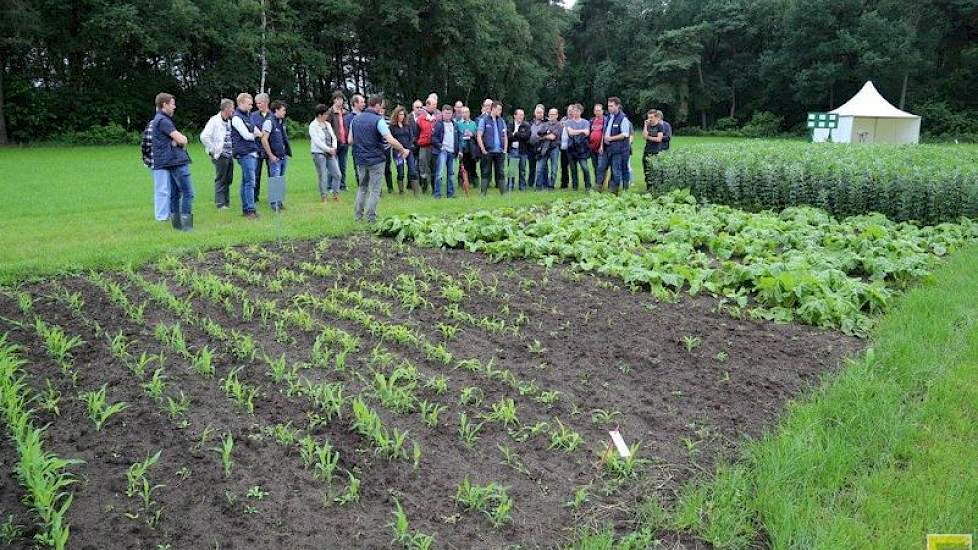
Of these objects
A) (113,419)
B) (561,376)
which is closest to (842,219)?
(561,376)

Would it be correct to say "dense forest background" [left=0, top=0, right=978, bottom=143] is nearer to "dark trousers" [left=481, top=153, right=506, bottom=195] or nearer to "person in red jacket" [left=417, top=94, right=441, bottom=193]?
"person in red jacket" [left=417, top=94, right=441, bottom=193]

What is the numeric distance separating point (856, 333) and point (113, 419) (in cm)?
565

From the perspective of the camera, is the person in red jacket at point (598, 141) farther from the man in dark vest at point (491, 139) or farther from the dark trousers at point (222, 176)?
the dark trousers at point (222, 176)

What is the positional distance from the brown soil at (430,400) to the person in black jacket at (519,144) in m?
7.86

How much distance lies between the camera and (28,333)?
17.6 feet

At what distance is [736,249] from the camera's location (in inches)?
343

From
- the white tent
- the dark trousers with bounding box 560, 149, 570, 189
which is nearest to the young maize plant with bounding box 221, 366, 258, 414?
the dark trousers with bounding box 560, 149, 570, 189

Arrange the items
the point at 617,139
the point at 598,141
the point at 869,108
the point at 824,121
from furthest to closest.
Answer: the point at 869,108 → the point at 824,121 → the point at 598,141 → the point at 617,139

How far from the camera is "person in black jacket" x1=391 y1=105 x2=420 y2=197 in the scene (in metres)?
12.9

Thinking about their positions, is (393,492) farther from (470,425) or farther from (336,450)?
(470,425)

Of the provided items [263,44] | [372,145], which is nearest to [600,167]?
[372,145]

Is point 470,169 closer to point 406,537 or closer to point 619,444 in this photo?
point 619,444

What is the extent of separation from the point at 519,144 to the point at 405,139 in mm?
2819

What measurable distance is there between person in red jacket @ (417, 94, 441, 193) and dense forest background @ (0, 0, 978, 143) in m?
23.7
